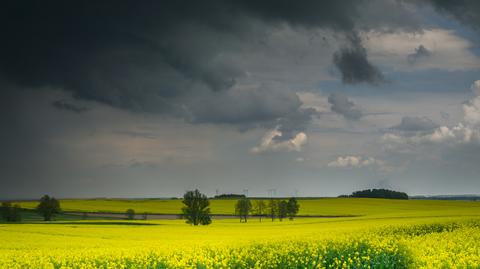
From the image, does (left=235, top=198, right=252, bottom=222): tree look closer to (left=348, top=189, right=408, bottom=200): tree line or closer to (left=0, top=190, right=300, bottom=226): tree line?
(left=0, top=190, right=300, bottom=226): tree line

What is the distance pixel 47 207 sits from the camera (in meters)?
117

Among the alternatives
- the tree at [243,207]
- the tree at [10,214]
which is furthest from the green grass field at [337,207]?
the tree at [10,214]

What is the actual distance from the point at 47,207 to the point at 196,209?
38645 millimetres

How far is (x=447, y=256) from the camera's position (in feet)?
53.1

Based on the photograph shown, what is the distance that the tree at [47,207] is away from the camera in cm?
11681

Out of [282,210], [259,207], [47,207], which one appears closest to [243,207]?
[282,210]

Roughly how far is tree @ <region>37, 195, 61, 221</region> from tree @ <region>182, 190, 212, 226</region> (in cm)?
3412

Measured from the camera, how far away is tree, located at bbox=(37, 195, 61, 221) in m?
117

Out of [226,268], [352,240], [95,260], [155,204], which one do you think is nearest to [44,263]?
[95,260]

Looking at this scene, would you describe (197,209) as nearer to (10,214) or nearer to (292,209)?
(292,209)

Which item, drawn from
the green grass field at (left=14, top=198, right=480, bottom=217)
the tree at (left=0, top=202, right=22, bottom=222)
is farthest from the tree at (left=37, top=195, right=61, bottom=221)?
the green grass field at (left=14, top=198, right=480, bottom=217)

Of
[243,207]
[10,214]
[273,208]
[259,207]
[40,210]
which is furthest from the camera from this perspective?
[259,207]

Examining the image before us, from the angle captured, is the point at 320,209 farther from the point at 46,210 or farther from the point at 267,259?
the point at 267,259

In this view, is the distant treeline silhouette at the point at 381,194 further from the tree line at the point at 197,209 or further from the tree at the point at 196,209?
the tree at the point at 196,209
